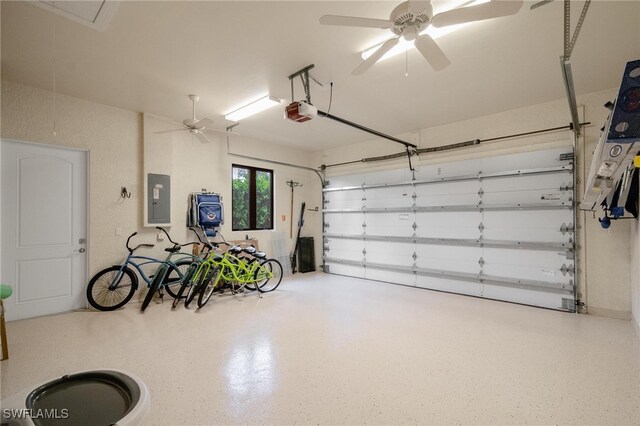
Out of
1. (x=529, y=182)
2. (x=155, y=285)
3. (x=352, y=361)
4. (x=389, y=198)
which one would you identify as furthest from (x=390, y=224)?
(x=155, y=285)

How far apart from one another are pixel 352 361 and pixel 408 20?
8.96 ft

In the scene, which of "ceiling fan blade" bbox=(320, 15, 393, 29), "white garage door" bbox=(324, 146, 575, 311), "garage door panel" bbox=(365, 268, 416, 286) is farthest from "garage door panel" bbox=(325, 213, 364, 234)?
"ceiling fan blade" bbox=(320, 15, 393, 29)

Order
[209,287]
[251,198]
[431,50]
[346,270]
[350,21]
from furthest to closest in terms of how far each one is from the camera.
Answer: [346,270] → [251,198] → [209,287] → [431,50] → [350,21]

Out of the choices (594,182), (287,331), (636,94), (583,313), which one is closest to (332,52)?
(636,94)

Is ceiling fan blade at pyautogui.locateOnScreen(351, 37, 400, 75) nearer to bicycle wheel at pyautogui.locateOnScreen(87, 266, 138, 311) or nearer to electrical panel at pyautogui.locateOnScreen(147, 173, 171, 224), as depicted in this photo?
electrical panel at pyautogui.locateOnScreen(147, 173, 171, 224)

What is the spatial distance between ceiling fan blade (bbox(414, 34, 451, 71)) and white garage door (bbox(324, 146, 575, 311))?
121 inches

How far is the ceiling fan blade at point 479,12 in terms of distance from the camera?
1.64m

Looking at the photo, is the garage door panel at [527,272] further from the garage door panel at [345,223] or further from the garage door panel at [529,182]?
the garage door panel at [345,223]

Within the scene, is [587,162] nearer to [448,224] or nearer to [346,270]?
[448,224]

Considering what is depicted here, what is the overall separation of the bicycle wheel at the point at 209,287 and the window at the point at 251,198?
5.45 feet

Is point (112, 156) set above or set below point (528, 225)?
above

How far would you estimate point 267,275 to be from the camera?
5062mm

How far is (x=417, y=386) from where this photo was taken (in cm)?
222

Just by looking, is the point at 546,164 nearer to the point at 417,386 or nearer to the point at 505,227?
the point at 505,227
